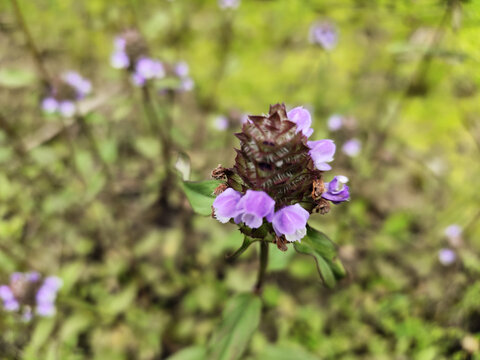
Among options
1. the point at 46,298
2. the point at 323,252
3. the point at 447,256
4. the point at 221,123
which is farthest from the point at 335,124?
the point at 46,298

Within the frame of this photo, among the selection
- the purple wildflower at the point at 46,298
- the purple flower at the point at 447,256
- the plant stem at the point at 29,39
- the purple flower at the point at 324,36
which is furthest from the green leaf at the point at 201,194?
the purple flower at the point at 324,36

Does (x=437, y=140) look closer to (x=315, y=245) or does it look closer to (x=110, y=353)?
(x=315, y=245)

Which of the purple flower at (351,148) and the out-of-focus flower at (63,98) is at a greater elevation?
the purple flower at (351,148)

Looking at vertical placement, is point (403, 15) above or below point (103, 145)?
above

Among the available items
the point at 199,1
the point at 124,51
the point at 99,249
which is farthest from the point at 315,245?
the point at 199,1

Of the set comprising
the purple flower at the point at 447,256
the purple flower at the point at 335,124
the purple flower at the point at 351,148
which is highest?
the purple flower at the point at 335,124

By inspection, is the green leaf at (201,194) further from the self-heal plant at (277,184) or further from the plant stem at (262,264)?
the plant stem at (262,264)
